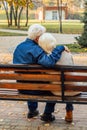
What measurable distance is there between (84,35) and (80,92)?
14.9 m

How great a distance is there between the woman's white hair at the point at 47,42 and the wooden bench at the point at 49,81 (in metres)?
0.30

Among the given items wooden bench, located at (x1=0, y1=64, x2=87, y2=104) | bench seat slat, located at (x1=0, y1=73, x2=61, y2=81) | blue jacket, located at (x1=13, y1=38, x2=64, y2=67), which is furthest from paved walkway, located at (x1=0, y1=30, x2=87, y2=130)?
blue jacket, located at (x1=13, y1=38, x2=64, y2=67)

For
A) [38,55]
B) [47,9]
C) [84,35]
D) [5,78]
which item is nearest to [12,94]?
[5,78]

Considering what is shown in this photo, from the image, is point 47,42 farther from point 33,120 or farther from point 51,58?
point 33,120

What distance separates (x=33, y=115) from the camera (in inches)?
256

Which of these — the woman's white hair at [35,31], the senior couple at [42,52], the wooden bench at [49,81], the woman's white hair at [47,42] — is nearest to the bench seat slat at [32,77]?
the wooden bench at [49,81]

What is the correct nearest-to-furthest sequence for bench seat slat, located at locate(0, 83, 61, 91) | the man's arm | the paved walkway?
1. the man's arm
2. bench seat slat, located at locate(0, 83, 61, 91)
3. the paved walkway

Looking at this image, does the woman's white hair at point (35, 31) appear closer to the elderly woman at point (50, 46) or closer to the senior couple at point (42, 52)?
the senior couple at point (42, 52)

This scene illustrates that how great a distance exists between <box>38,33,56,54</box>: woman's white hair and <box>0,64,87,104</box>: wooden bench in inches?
12.0

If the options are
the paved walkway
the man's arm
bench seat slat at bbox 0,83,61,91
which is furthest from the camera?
the paved walkway

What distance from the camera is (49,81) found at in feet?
19.1

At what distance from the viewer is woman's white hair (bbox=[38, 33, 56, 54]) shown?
19.3 ft

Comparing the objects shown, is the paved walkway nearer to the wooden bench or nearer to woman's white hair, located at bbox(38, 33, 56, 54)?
the wooden bench

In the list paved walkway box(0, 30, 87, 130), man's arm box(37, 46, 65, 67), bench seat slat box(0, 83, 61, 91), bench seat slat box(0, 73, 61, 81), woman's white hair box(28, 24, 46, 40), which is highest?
woman's white hair box(28, 24, 46, 40)
